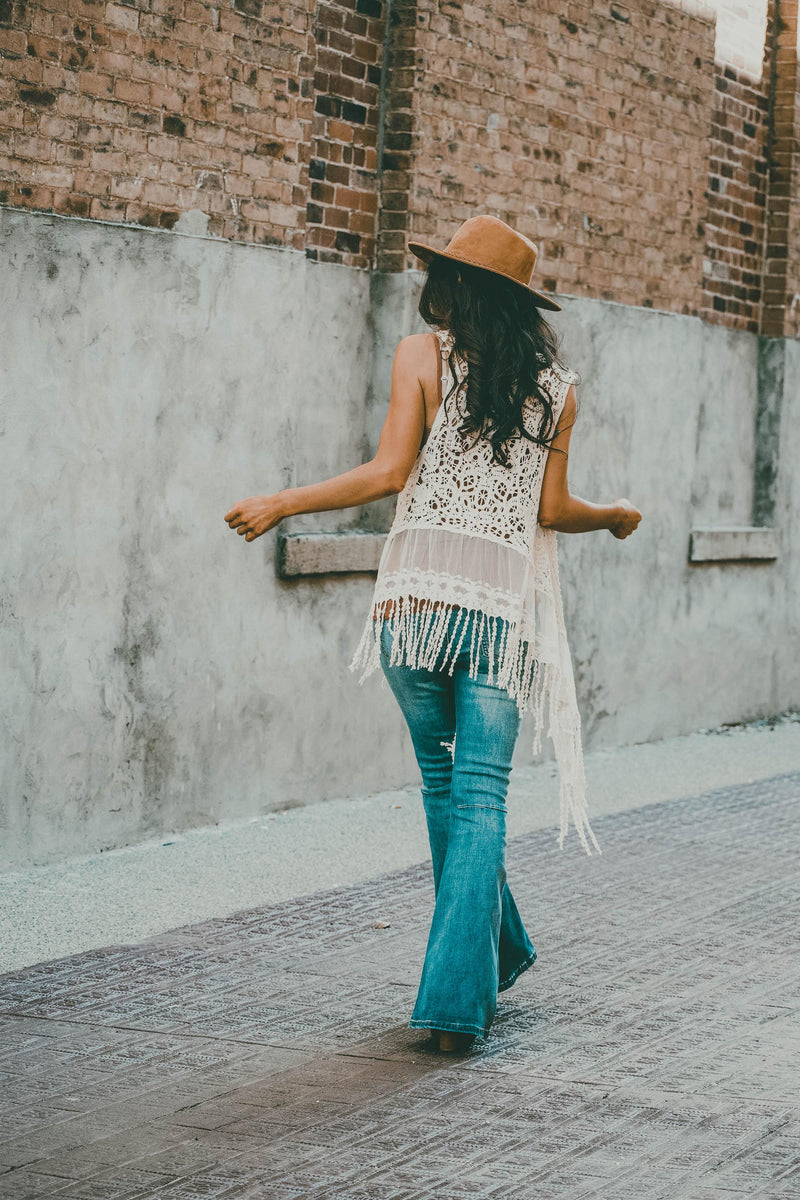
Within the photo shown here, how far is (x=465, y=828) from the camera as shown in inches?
169

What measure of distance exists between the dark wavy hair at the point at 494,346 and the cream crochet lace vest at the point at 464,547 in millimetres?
33

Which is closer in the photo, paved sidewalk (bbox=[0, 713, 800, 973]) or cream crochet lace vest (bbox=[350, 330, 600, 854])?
cream crochet lace vest (bbox=[350, 330, 600, 854])

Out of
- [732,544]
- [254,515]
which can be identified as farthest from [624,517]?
[732,544]

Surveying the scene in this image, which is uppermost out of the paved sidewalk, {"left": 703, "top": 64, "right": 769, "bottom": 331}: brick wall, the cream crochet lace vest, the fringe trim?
{"left": 703, "top": 64, "right": 769, "bottom": 331}: brick wall

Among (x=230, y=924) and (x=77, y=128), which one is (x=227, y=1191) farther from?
(x=77, y=128)

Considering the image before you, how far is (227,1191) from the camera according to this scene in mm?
3381

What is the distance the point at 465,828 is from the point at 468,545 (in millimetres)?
708

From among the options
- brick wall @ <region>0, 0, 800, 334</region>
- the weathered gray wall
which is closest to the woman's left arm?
the weathered gray wall

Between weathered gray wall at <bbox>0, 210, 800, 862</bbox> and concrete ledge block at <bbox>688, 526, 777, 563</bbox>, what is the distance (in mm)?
1162

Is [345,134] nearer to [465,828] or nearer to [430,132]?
[430,132]

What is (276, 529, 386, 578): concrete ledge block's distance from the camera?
706 cm

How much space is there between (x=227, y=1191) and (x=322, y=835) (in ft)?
11.3

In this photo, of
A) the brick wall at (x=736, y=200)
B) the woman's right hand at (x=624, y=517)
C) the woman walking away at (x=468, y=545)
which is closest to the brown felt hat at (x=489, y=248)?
the woman walking away at (x=468, y=545)

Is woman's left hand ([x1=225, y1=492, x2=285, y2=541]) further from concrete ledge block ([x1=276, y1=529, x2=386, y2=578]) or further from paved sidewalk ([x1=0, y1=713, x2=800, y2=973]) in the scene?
concrete ledge block ([x1=276, y1=529, x2=386, y2=578])
